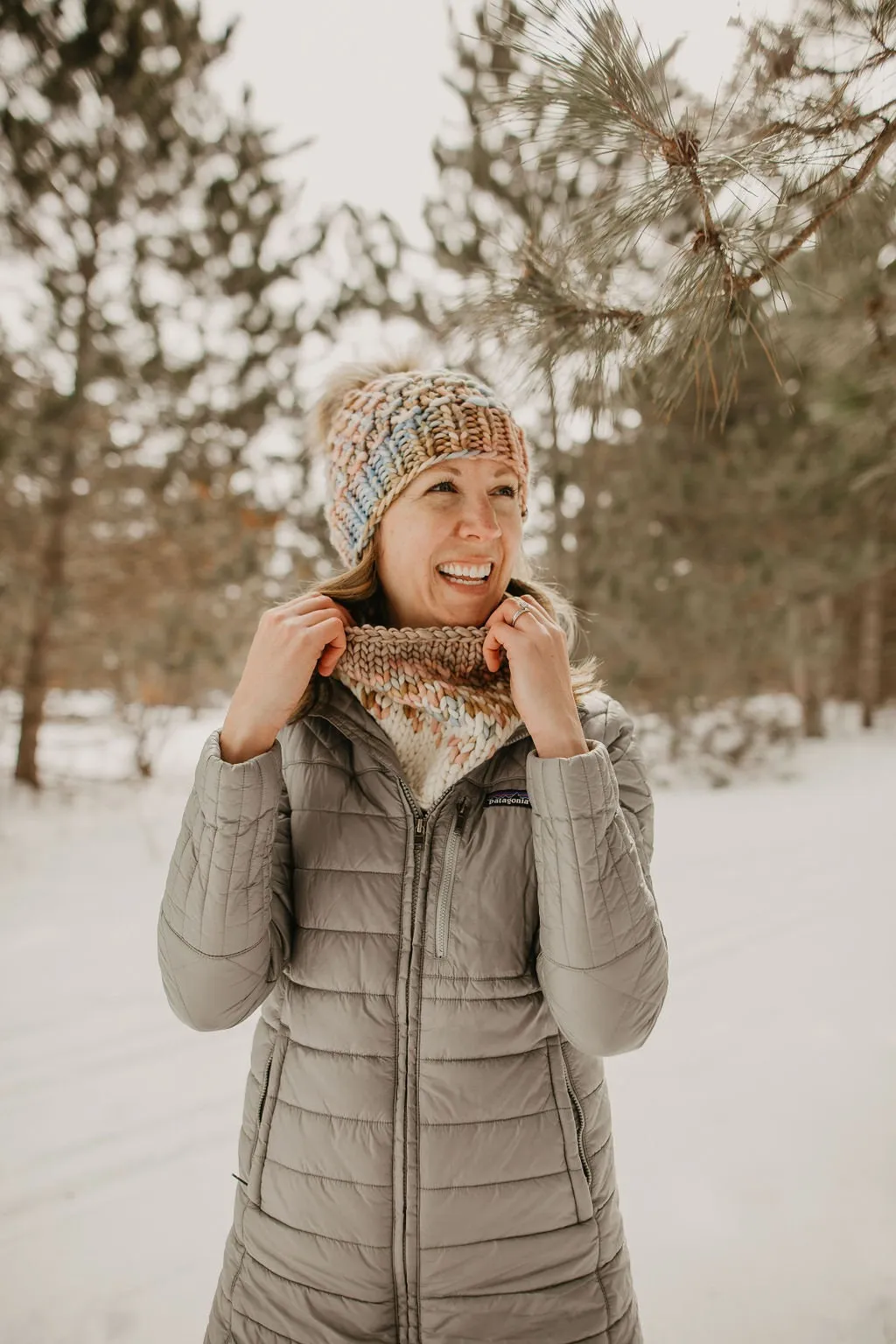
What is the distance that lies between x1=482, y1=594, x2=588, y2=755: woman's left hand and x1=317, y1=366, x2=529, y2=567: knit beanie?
0.34 metres

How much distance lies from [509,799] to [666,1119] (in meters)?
2.21

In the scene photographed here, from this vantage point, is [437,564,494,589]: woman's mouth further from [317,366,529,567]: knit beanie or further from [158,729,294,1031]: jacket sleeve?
[158,729,294,1031]: jacket sleeve

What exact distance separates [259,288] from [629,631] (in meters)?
4.93

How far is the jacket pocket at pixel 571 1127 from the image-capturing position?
1.09 metres

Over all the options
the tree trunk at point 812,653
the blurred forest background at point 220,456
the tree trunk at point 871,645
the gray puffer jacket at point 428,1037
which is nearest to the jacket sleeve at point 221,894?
the gray puffer jacket at point 428,1037

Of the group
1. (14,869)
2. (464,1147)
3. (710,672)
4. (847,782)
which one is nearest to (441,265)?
(710,672)

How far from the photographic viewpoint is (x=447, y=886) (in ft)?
3.69

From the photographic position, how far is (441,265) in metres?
6.19

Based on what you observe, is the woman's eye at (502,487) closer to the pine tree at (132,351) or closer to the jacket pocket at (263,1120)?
the jacket pocket at (263,1120)

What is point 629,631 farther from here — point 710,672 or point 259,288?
point 259,288

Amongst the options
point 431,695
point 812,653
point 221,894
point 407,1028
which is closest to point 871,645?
point 812,653

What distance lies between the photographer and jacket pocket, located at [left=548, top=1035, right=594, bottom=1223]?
43.0 inches

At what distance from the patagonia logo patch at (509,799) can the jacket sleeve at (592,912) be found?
11 centimetres

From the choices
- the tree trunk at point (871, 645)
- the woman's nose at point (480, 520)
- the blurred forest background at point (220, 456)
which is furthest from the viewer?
the tree trunk at point (871, 645)
